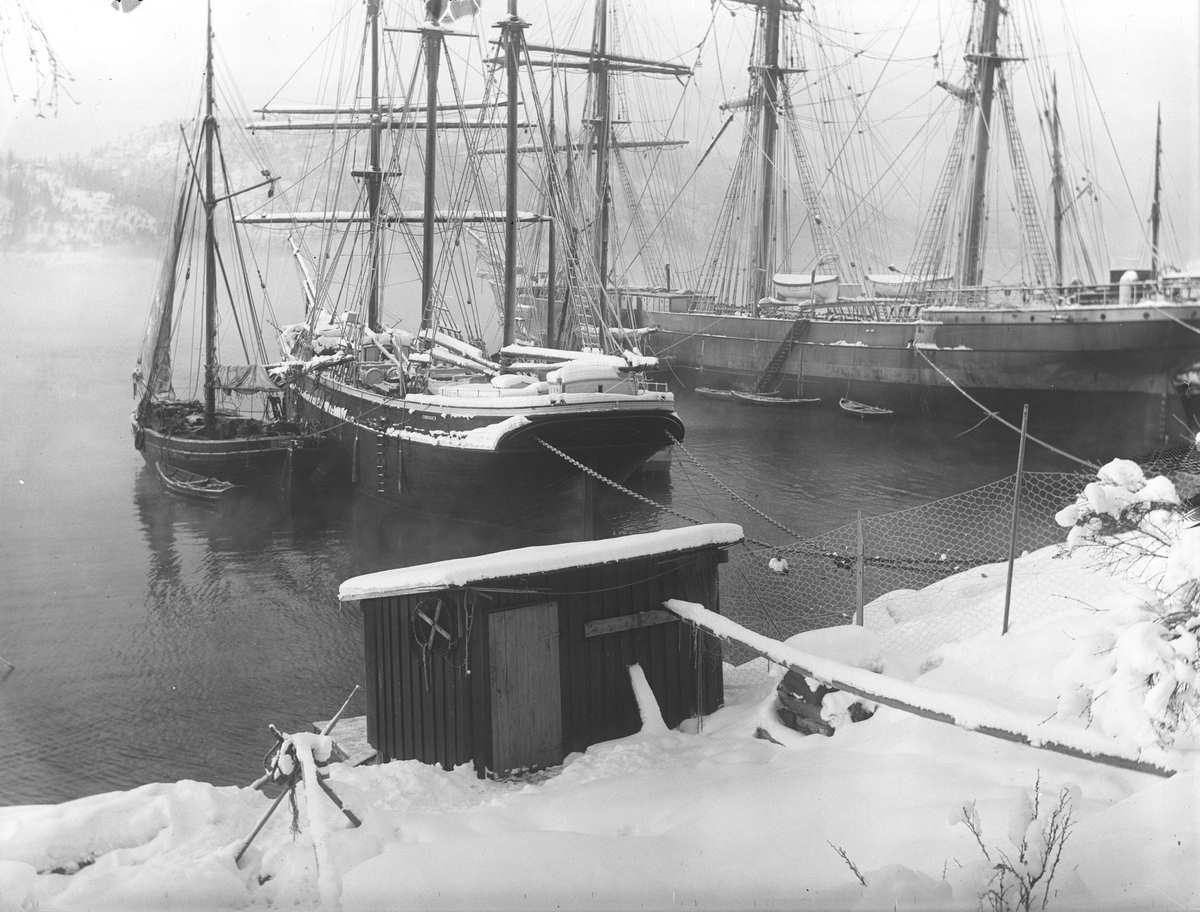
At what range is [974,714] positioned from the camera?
5.14 metres

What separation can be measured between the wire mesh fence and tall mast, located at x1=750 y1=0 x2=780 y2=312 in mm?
16883

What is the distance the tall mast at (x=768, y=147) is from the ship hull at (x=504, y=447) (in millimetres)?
18363

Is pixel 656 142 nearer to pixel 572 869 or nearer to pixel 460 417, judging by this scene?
pixel 460 417

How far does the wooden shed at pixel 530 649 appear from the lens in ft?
23.7

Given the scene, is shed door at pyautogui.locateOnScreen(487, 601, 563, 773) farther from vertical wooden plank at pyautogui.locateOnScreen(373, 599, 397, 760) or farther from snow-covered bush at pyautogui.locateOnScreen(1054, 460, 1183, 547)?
snow-covered bush at pyautogui.locateOnScreen(1054, 460, 1183, 547)

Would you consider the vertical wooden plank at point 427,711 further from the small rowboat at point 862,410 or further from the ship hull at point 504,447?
the small rowboat at point 862,410

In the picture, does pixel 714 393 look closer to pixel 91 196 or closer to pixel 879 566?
pixel 91 196

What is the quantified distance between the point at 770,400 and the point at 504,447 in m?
18.3

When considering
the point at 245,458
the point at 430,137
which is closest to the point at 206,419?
the point at 245,458

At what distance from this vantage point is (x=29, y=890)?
4.91 metres

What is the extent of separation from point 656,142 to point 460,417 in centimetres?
2144

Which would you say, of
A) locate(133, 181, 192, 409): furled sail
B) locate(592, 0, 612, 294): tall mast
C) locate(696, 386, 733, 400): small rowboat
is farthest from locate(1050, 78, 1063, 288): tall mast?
locate(133, 181, 192, 409): furled sail

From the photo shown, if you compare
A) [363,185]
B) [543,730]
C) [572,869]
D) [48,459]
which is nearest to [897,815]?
[572,869]

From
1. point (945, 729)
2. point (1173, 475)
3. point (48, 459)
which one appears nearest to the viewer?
point (945, 729)
